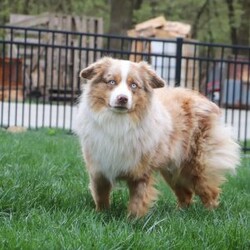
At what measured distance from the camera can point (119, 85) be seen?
17.0 feet

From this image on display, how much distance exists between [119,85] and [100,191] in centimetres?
97

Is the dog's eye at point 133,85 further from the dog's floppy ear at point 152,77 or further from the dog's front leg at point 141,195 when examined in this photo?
the dog's front leg at point 141,195

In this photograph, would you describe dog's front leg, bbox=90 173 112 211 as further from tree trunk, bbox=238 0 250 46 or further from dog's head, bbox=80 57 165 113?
tree trunk, bbox=238 0 250 46

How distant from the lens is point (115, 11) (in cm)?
2573

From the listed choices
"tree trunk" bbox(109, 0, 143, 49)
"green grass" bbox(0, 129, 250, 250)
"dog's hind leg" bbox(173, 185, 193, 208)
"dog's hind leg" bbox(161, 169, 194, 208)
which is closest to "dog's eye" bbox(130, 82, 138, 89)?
"green grass" bbox(0, 129, 250, 250)

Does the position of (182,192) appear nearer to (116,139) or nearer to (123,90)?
(116,139)

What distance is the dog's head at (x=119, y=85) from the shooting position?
16.8 feet

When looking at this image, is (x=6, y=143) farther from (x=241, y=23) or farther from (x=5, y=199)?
(x=241, y=23)

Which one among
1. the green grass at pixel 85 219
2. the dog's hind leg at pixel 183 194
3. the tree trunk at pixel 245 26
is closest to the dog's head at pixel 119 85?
the green grass at pixel 85 219

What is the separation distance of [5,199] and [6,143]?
3409 mm

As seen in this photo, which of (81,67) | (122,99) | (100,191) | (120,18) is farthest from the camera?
(120,18)

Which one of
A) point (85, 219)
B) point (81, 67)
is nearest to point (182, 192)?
point (85, 219)

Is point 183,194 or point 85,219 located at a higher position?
point 85,219

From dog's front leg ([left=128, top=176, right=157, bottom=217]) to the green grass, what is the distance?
0.30 feet
